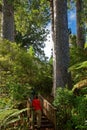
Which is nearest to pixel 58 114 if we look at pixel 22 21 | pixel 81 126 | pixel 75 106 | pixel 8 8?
pixel 75 106

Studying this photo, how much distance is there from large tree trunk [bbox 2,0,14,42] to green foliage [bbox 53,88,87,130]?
7138mm

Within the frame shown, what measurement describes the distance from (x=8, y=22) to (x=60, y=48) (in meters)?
5.00

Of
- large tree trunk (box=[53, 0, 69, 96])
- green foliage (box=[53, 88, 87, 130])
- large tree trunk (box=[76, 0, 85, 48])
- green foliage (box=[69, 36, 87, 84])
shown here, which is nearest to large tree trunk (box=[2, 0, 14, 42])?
green foliage (box=[69, 36, 87, 84])

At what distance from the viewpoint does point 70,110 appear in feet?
51.1

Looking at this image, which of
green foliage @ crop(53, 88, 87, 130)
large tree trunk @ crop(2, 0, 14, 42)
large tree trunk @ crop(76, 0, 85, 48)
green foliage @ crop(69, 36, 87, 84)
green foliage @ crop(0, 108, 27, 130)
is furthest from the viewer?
large tree trunk @ crop(76, 0, 85, 48)

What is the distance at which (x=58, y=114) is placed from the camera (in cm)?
1539

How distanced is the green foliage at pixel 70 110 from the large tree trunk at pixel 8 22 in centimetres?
714

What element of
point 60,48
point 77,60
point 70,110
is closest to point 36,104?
point 70,110

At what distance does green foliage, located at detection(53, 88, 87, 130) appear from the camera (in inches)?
568

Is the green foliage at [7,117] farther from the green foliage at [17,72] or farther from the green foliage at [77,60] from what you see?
the green foliage at [77,60]

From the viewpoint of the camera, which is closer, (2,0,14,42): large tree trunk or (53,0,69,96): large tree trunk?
(53,0,69,96): large tree trunk

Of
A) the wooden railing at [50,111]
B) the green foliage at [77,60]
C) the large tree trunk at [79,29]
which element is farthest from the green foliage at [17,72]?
the large tree trunk at [79,29]

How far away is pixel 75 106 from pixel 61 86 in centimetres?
271

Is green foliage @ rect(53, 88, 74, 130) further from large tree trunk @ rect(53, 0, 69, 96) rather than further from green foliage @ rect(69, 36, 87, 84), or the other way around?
green foliage @ rect(69, 36, 87, 84)
